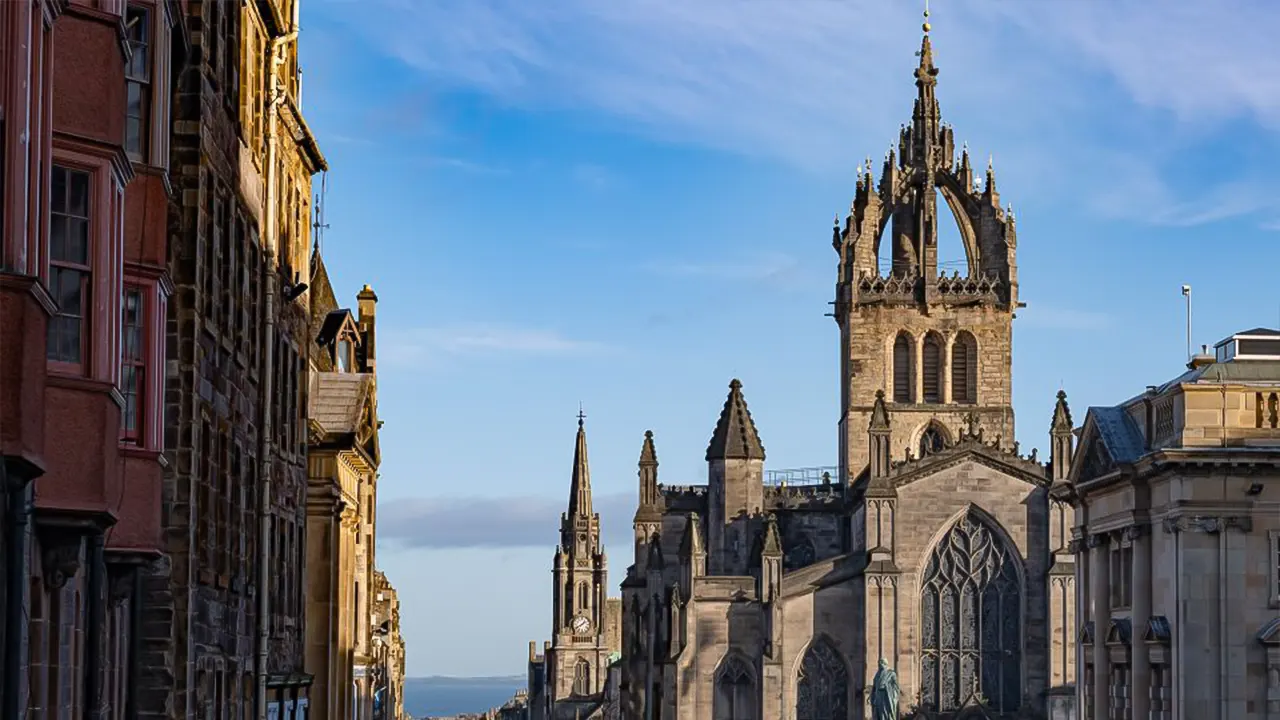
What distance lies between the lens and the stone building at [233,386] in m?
22.9

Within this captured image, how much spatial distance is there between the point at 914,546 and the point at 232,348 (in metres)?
68.9

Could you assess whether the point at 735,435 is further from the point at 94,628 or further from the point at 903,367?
the point at 94,628

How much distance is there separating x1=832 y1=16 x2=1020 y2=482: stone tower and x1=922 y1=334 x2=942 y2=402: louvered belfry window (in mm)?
44

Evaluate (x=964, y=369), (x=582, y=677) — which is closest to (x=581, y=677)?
(x=582, y=677)

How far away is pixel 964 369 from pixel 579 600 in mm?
63369

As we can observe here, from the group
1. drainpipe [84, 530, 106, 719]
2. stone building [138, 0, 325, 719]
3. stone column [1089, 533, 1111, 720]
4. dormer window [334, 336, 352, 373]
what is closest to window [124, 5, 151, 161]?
stone building [138, 0, 325, 719]

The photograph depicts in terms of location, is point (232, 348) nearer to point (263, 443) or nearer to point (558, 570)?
point (263, 443)

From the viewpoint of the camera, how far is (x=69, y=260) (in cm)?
1589

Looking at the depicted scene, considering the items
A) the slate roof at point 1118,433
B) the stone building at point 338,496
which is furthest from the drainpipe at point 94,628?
the slate roof at point 1118,433

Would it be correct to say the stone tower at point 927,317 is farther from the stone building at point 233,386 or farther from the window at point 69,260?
the window at point 69,260

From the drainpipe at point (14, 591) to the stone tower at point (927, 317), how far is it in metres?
93.4

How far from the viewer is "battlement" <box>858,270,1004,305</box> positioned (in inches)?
4227

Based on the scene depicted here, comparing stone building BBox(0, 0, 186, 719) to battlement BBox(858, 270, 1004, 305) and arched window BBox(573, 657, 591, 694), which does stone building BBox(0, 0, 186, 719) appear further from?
arched window BBox(573, 657, 591, 694)

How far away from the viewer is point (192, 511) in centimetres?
2342
